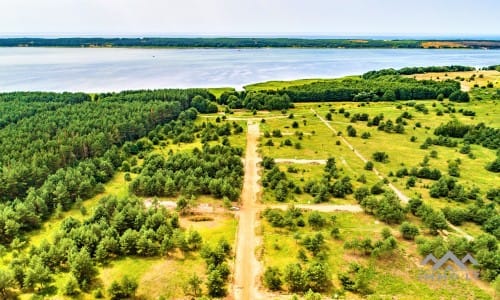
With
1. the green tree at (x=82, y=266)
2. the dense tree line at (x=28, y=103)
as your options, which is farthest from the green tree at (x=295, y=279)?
the dense tree line at (x=28, y=103)

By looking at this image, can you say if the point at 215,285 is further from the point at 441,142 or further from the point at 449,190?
the point at 441,142

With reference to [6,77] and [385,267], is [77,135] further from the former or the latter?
[6,77]

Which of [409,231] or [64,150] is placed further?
[64,150]

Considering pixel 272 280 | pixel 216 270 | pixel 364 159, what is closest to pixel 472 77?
pixel 364 159

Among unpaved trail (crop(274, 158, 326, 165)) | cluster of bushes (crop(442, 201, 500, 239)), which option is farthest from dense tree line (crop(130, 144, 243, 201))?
cluster of bushes (crop(442, 201, 500, 239))

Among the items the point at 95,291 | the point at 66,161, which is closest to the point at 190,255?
the point at 95,291

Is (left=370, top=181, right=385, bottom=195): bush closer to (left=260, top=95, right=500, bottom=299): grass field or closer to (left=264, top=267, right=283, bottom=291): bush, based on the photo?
(left=260, top=95, right=500, bottom=299): grass field
